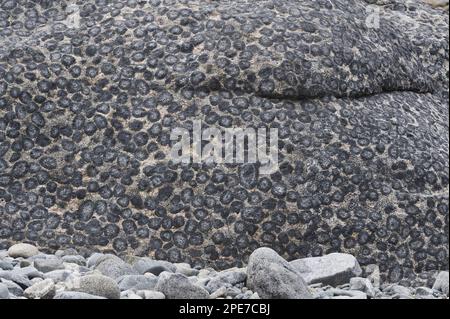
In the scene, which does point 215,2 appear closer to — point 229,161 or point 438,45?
point 229,161

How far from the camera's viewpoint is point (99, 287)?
6.92 metres

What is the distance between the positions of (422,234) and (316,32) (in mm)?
2192

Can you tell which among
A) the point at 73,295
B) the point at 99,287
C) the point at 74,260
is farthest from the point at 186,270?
the point at 73,295

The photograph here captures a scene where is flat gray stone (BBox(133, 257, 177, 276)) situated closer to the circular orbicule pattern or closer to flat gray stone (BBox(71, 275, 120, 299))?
the circular orbicule pattern

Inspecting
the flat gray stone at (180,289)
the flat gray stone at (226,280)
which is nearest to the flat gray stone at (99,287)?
the flat gray stone at (180,289)

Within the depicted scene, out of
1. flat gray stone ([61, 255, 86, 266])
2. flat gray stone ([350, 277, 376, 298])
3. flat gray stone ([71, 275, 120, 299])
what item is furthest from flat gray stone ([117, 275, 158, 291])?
flat gray stone ([350, 277, 376, 298])

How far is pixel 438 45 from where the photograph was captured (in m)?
12.1

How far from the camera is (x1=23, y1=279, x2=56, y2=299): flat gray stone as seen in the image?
687cm

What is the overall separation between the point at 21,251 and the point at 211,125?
6.72 ft

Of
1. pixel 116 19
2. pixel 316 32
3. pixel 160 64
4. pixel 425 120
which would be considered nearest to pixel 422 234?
pixel 425 120

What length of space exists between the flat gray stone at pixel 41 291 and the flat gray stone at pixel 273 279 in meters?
1.47

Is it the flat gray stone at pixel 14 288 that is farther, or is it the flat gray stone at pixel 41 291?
the flat gray stone at pixel 14 288

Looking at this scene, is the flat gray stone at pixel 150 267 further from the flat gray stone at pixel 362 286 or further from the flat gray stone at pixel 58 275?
the flat gray stone at pixel 362 286

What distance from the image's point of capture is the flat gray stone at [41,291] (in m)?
6.87
